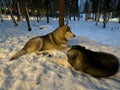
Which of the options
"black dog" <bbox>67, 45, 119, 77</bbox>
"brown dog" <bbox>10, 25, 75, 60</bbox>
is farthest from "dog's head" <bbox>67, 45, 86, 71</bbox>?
"brown dog" <bbox>10, 25, 75, 60</bbox>

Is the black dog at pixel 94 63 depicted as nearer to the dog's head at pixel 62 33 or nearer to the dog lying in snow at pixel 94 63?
the dog lying in snow at pixel 94 63

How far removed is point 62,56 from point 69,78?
1.93m

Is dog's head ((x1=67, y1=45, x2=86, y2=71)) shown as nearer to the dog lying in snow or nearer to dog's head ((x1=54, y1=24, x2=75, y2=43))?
the dog lying in snow

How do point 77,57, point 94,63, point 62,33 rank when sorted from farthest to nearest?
point 62,33, point 77,57, point 94,63

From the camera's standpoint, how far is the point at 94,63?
4586 millimetres

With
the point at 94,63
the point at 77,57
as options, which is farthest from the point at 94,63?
the point at 77,57

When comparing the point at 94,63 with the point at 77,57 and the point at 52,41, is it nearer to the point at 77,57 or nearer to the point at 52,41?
the point at 77,57

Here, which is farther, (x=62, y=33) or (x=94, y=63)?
(x=62, y=33)

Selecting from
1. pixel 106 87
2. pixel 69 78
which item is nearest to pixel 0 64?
pixel 69 78

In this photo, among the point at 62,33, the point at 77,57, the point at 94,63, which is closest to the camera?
the point at 94,63

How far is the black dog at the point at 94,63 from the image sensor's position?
15.0ft

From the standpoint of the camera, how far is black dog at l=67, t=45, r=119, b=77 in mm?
4566

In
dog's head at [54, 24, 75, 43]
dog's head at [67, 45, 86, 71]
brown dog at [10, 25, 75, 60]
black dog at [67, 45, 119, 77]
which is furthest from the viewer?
dog's head at [54, 24, 75, 43]

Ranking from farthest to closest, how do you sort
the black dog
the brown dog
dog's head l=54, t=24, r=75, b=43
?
dog's head l=54, t=24, r=75, b=43
the brown dog
the black dog
